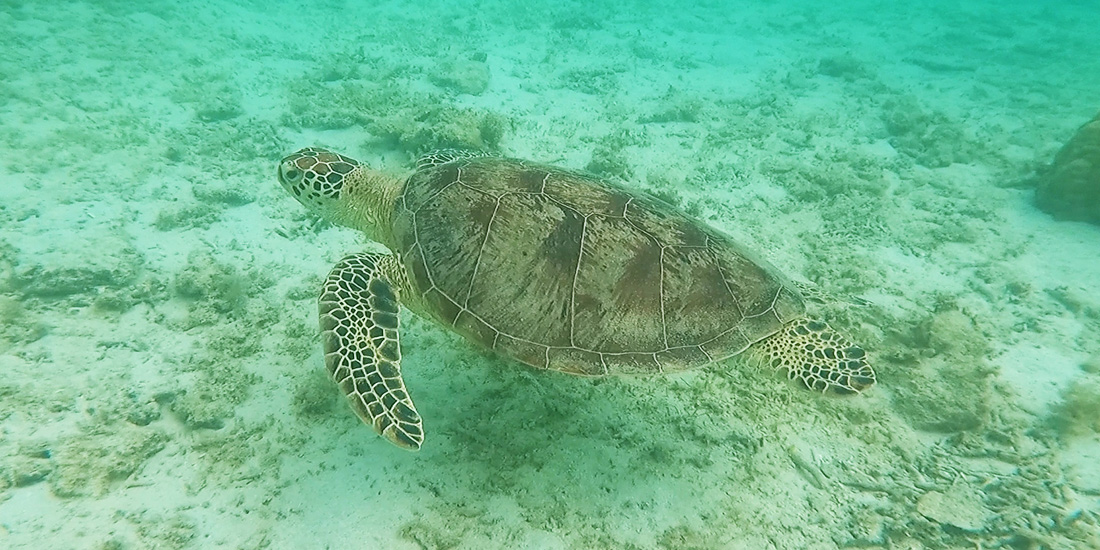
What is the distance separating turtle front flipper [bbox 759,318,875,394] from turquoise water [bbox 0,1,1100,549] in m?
0.16

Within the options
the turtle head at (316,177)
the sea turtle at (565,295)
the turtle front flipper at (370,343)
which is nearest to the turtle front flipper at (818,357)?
the sea turtle at (565,295)

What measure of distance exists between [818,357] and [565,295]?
1.67 meters

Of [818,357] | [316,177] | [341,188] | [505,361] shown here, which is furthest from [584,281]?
[316,177]

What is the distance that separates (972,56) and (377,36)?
16804 mm

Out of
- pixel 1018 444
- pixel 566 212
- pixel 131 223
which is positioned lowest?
pixel 131 223

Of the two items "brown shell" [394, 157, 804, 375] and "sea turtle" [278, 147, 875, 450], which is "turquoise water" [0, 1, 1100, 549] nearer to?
"sea turtle" [278, 147, 875, 450]

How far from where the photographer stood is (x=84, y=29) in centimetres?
1092

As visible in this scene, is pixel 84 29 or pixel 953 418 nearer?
pixel 953 418

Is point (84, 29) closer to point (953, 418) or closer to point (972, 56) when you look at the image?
point (953, 418)

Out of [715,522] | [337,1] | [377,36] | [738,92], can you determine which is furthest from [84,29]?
[715,522]

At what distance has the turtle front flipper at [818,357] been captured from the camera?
312cm

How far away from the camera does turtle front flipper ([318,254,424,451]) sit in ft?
9.32

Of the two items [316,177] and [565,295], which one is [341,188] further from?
[565,295]

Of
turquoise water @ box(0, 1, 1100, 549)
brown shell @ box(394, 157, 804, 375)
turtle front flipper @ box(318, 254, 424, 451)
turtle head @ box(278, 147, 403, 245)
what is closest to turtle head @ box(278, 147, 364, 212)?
turtle head @ box(278, 147, 403, 245)
